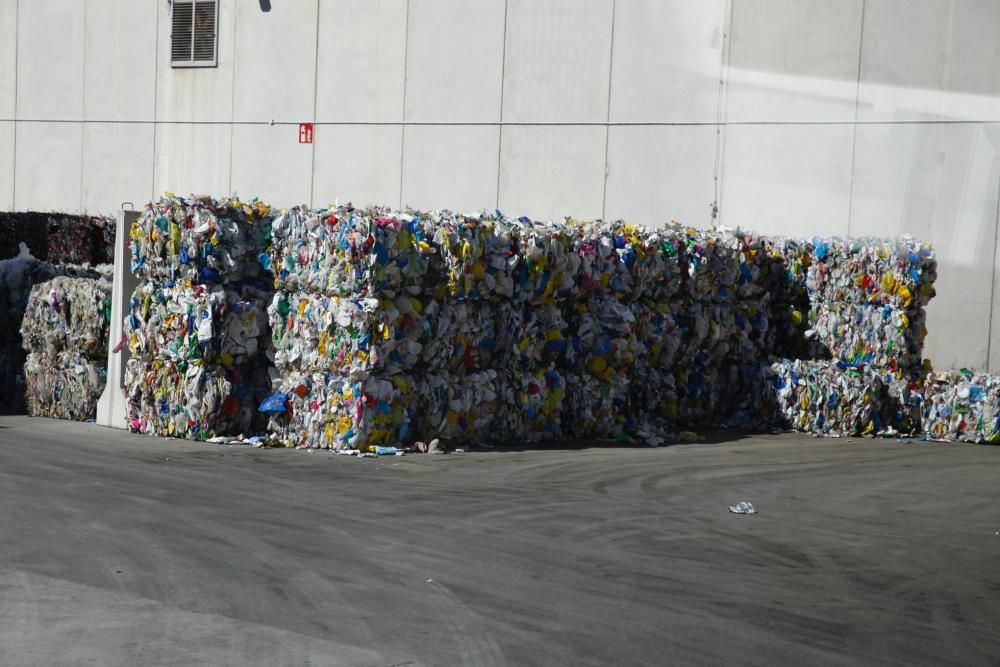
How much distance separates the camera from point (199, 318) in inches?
493

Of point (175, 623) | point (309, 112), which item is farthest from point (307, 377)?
point (309, 112)

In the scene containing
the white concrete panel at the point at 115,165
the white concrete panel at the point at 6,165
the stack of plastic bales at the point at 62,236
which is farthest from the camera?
the white concrete panel at the point at 6,165

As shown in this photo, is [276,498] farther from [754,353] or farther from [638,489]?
[754,353]

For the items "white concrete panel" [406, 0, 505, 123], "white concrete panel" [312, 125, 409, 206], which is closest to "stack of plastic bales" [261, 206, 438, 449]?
"white concrete panel" [406, 0, 505, 123]

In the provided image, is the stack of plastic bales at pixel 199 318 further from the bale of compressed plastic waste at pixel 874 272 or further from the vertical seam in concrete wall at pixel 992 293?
the vertical seam in concrete wall at pixel 992 293

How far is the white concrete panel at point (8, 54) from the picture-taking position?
26.0m

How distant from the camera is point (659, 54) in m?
19.7

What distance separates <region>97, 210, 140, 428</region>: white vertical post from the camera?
44.1ft

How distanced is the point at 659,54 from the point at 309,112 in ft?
21.5

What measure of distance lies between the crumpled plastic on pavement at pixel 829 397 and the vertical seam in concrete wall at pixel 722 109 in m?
4.19

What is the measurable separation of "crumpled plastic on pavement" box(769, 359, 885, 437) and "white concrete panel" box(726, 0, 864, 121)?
449cm

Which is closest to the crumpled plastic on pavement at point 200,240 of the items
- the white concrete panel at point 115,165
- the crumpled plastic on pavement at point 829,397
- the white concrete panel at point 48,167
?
the crumpled plastic on pavement at point 829,397

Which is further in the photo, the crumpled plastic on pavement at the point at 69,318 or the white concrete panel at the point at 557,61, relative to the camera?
the white concrete panel at the point at 557,61

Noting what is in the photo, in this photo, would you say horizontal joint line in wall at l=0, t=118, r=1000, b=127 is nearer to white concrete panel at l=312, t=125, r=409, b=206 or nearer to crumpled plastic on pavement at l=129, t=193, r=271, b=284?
white concrete panel at l=312, t=125, r=409, b=206
